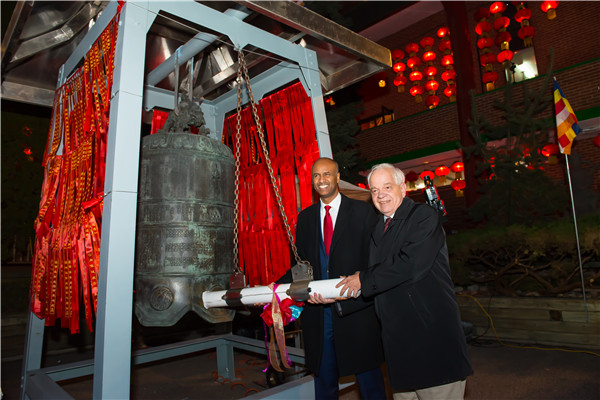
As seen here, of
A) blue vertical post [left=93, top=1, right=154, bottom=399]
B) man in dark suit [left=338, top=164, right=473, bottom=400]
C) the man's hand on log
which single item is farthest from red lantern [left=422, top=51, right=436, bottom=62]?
the man's hand on log

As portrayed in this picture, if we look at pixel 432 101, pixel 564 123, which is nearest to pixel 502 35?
pixel 432 101

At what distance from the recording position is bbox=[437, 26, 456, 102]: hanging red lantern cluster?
11.9 meters

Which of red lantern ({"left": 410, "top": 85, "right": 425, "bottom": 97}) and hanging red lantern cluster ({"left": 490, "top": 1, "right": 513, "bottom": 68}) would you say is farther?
red lantern ({"left": 410, "top": 85, "right": 425, "bottom": 97})

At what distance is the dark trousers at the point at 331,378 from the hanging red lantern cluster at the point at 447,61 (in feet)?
37.8

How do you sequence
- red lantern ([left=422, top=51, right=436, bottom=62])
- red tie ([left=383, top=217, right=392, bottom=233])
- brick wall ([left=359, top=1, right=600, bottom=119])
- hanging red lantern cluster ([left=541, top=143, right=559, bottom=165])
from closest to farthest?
red tie ([left=383, top=217, right=392, bottom=233]) → hanging red lantern cluster ([left=541, top=143, right=559, bottom=165]) → brick wall ([left=359, top=1, right=600, bottom=119]) → red lantern ([left=422, top=51, right=436, bottom=62])

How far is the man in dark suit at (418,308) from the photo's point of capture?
188 centimetres

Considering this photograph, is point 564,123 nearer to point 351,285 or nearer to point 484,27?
point 484,27

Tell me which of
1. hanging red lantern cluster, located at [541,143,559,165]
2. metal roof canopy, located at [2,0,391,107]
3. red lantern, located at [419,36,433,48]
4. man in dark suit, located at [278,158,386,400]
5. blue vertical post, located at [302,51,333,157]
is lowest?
man in dark suit, located at [278,158,386,400]

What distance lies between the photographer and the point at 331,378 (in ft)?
7.95

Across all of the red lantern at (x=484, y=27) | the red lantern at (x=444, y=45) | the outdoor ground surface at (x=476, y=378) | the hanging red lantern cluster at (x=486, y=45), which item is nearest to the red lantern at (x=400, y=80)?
the red lantern at (x=444, y=45)

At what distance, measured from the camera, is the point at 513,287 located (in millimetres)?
6785

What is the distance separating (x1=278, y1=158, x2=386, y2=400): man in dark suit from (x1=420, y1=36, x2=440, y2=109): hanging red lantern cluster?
10.8 m

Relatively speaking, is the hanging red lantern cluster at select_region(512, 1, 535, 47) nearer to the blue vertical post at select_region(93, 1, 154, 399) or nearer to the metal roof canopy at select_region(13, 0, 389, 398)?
the metal roof canopy at select_region(13, 0, 389, 398)

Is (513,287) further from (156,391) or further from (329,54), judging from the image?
(156,391)
